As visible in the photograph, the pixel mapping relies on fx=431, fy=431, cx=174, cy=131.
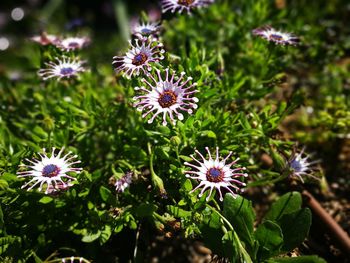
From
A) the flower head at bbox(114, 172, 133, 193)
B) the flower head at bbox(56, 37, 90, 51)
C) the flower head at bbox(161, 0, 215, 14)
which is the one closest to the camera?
the flower head at bbox(114, 172, 133, 193)

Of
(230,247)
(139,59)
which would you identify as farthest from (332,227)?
(139,59)

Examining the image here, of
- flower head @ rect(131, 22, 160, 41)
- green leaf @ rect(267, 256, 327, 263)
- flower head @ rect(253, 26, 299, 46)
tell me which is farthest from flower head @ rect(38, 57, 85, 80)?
green leaf @ rect(267, 256, 327, 263)

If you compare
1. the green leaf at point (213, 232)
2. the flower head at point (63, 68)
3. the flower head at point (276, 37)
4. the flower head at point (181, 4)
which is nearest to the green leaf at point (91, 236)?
the green leaf at point (213, 232)

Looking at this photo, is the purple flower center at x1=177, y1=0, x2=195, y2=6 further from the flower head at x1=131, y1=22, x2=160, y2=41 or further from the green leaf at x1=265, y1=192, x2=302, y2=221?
the green leaf at x1=265, y1=192, x2=302, y2=221

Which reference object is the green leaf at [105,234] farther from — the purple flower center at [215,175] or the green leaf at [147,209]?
the purple flower center at [215,175]

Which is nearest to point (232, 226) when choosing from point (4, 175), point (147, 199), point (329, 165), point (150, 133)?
point (147, 199)

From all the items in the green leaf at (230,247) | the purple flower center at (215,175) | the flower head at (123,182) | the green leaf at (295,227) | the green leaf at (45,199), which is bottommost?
the green leaf at (230,247)
